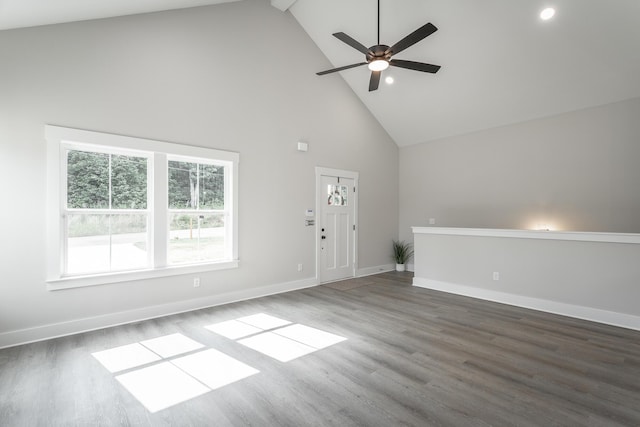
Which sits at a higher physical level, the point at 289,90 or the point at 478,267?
the point at 289,90

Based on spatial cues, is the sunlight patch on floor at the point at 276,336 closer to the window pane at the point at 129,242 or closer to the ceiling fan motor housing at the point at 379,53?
the window pane at the point at 129,242

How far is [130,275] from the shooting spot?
12.3ft

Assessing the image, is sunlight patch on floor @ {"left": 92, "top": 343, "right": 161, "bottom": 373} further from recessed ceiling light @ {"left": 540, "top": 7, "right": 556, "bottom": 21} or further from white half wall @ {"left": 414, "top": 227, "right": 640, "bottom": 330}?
recessed ceiling light @ {"left": 540, "top": 7, "right": 556, "bottom": 21}

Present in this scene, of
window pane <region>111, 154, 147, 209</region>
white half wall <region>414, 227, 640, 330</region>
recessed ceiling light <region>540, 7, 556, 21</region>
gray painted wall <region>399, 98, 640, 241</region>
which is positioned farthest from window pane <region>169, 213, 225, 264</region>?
recessed ceiling light <region>540, 7, 556, 21</region>

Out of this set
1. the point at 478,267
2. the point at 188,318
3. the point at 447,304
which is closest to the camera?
the point at 188,318

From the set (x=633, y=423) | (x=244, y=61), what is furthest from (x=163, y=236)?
(x=633, y=423)

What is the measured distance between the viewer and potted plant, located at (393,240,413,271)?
23.7 ft

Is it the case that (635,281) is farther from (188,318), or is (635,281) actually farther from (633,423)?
(188,318)

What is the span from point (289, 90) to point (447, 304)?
4323 millimetres

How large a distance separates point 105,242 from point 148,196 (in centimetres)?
73

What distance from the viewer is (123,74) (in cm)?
368

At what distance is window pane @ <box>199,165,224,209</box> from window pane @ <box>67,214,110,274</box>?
4.01ft

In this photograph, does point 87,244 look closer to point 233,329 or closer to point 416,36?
point 233,329

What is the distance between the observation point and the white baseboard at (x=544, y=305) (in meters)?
3.72
